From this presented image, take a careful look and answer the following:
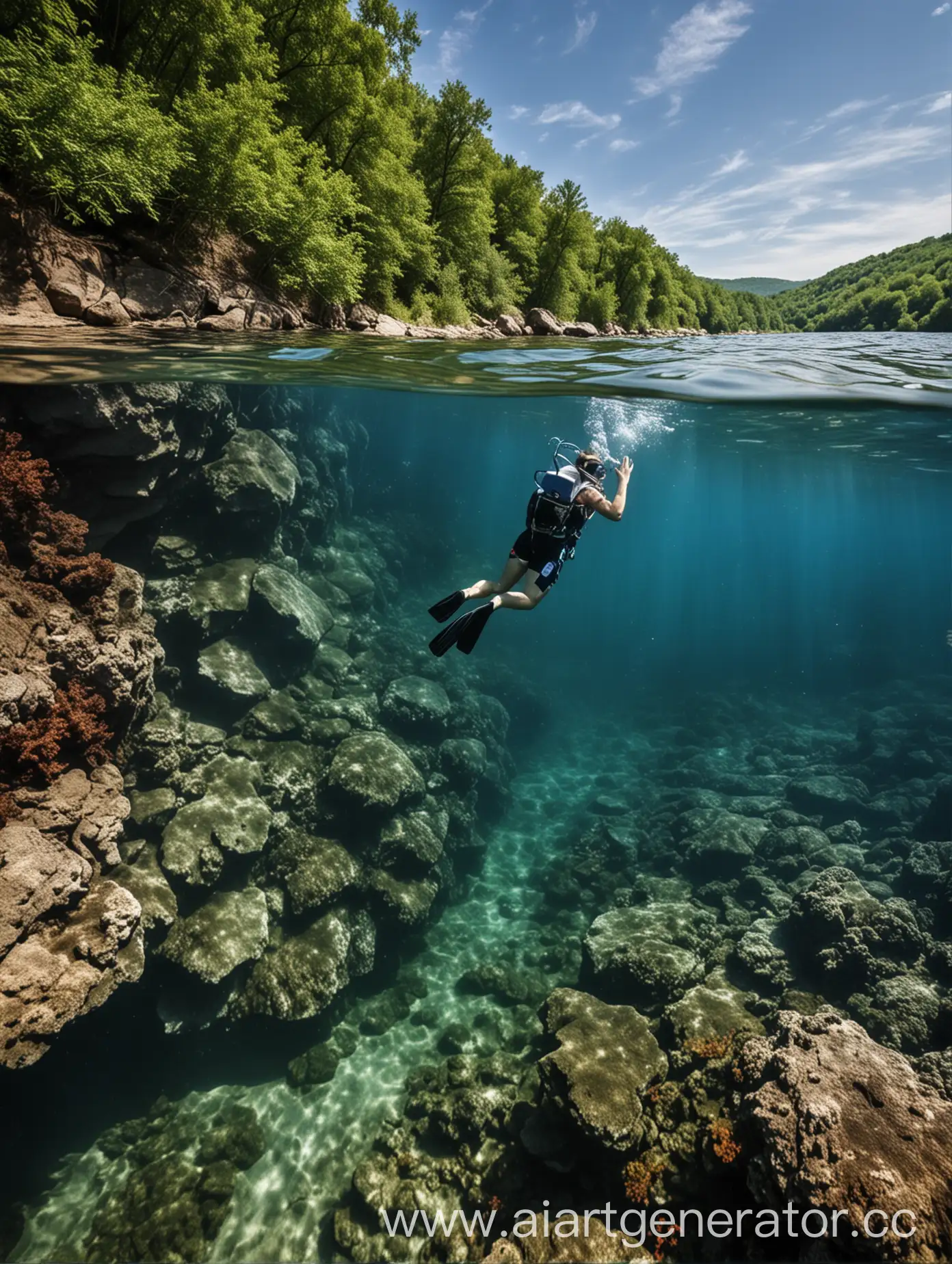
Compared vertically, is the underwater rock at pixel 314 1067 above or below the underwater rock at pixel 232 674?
below

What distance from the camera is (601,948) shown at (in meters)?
11.7

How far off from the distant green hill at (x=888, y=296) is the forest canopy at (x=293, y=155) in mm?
18549

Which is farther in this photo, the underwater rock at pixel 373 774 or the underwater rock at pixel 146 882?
the underwater rock at pixel 373 774

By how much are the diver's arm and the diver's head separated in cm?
34

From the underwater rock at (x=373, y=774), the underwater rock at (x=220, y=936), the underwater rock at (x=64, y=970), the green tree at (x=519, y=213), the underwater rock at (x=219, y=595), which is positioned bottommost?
the underwater rock at (x=220, y=936)

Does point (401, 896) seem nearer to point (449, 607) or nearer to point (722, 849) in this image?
point (449, 607)

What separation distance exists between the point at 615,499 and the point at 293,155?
35.2 ft

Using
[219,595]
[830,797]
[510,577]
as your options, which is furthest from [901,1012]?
[219,595]

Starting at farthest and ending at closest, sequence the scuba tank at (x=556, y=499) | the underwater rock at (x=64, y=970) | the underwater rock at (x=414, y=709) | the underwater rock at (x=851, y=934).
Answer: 1. the underwater rock at (x=414, y=709)
2. the underwater rock at (x=851, y=934)
3. the scuba tank at (x=556, y=499)
4. the underwater rock at (x=64, y=970)

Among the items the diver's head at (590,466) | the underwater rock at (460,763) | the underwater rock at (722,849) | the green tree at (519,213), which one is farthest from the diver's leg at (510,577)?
the green tree at (519,213)

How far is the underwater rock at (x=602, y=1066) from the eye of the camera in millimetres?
7367

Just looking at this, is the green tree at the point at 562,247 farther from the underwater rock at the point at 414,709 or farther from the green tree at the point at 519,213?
the underwater rock at the point at 414,709

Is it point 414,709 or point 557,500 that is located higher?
Result: point 557,500

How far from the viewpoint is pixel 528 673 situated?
30750 mm
